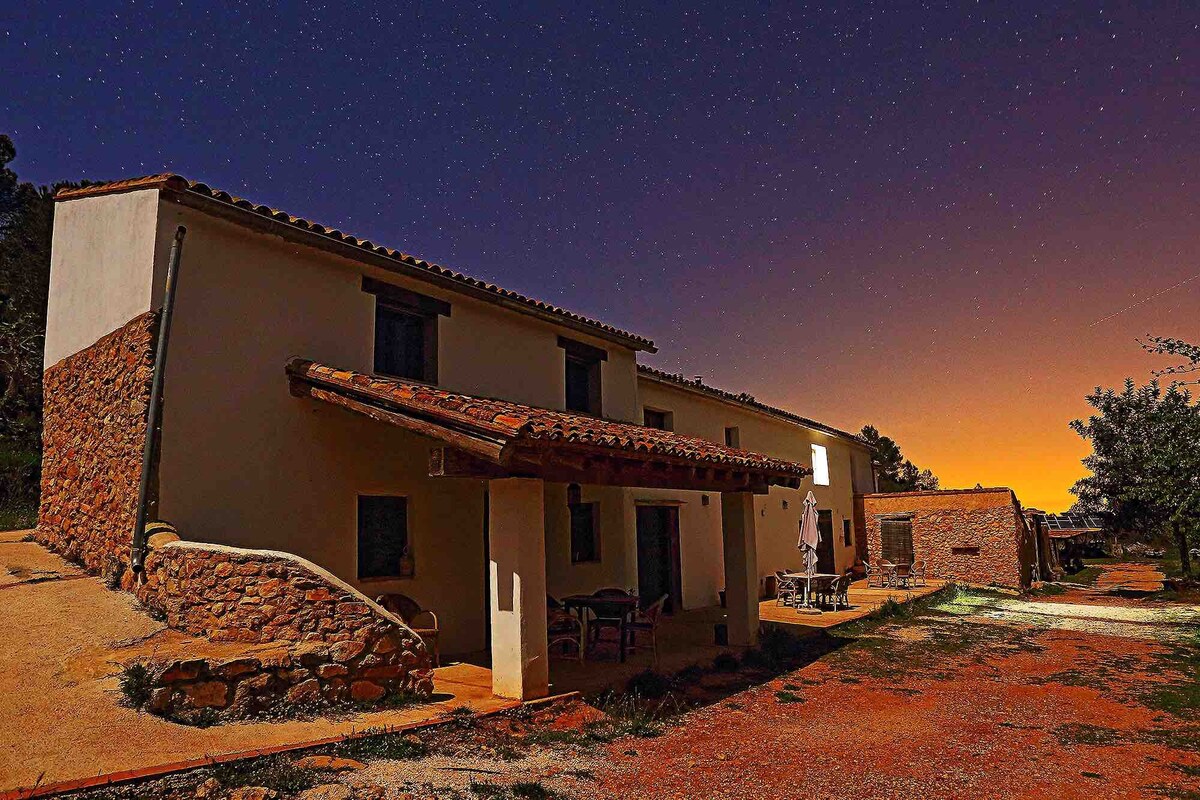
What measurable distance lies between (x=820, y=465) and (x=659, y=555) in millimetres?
10386

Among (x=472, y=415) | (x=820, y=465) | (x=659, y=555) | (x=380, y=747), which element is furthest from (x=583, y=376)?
(x=820, y=465)

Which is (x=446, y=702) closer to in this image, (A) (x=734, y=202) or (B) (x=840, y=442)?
(A) (x=734, y=202)

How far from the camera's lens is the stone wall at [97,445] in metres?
7.32

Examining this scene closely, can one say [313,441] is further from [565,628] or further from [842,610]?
[842,610]

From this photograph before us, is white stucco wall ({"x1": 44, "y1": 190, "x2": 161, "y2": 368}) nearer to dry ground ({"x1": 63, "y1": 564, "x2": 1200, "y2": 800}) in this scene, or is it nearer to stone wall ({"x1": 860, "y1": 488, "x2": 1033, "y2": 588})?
dry ground ({"x1": 63, "y1": 564, "x2": 1200, "y2": 800})

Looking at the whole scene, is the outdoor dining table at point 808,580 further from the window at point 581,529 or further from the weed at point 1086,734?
the weed at point 1086,734

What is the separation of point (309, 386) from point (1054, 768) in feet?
26.5

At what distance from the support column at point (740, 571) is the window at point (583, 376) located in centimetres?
327

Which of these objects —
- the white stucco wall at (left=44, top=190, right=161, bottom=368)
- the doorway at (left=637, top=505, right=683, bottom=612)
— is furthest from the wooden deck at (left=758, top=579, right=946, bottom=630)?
the white stucco wall at (left=44, top=190, right=161, bottom=368)

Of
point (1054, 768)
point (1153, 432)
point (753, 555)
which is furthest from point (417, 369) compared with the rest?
point (1153, 432)

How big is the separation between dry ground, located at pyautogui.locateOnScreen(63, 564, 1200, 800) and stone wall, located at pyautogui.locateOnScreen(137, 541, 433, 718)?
955 mm

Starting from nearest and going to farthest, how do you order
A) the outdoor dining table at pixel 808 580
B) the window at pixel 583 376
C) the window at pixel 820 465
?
the window at pixel 583 376 → the outdoor dining table at pixel 808 580 → the window at pixel 820 465

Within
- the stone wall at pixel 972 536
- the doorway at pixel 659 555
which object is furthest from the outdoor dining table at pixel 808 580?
the stone wall at pixel 972 536

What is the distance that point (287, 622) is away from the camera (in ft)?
20.3
